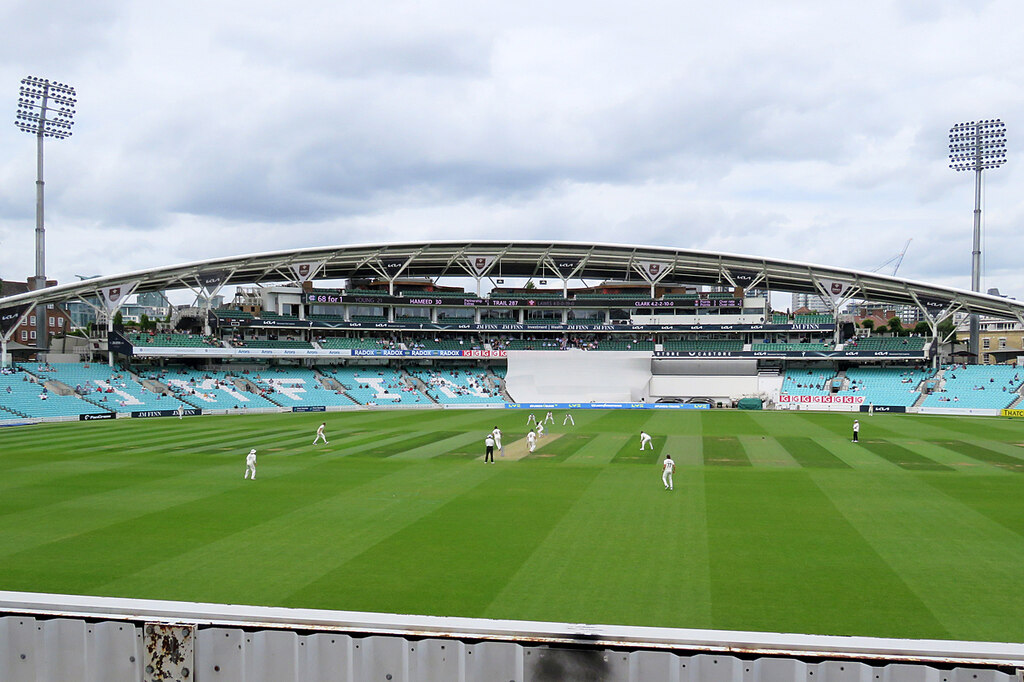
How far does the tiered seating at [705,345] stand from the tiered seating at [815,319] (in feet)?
22.0

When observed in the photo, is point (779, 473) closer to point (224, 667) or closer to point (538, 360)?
point (224, 667)

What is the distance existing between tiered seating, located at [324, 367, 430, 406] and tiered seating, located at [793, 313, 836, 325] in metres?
40.6

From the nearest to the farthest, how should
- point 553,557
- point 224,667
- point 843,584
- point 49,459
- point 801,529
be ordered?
point 224,667, point 843,584, point 553,557, point 801,529, point 49,459

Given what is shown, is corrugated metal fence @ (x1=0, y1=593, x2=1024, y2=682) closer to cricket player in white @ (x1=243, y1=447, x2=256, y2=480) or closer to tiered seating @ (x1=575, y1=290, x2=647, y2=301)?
cricket player in white @ (x1=243, y1=447, x2=256, y2=480)

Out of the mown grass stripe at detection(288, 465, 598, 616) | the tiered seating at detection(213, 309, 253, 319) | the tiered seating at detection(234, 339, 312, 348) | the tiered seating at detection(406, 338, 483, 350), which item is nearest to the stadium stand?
the tiered seating at detection(406, 338, 483, 350)

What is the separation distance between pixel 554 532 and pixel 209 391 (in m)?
49.4

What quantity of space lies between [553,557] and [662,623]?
3.89 meters

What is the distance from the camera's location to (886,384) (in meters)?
63.1

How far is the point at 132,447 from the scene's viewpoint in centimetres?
3219

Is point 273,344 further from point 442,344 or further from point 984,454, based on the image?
point 984,454

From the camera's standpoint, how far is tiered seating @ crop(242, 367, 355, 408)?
59.4 meters

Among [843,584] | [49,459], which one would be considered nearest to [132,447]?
[49,459]

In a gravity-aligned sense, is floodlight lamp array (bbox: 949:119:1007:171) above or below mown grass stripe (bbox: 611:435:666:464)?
above

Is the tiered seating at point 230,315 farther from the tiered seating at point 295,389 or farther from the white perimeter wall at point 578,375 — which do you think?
the white perimeter wall at point 578,375
